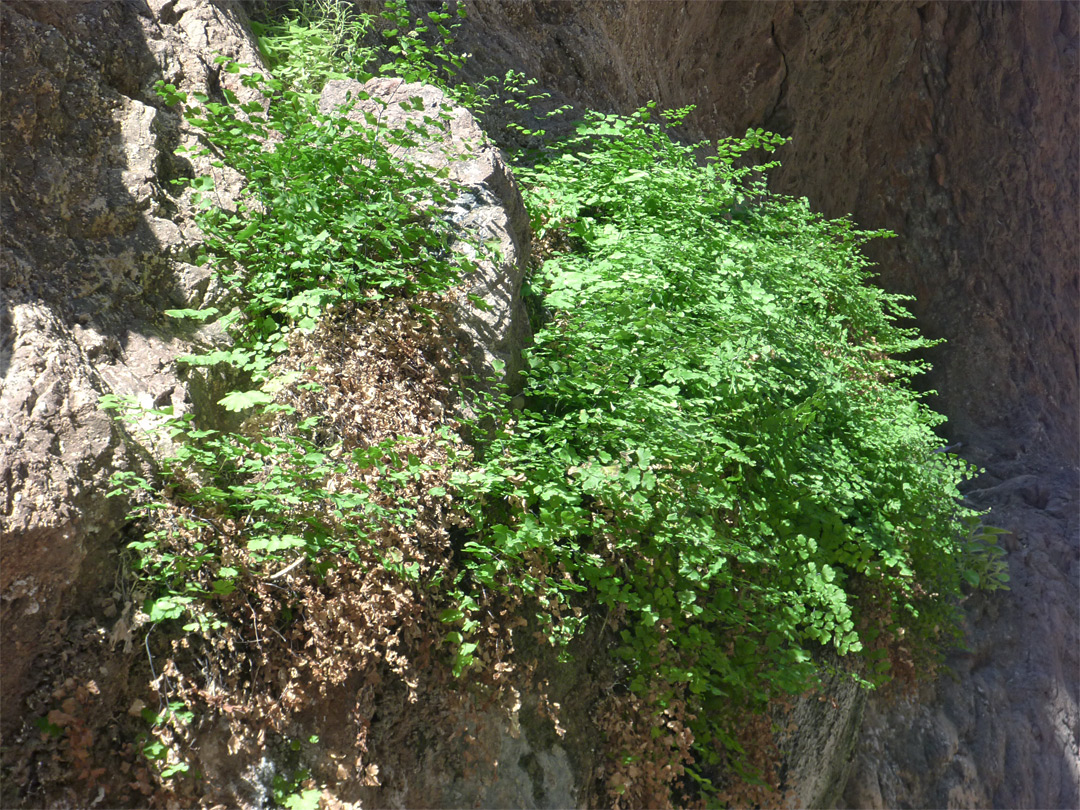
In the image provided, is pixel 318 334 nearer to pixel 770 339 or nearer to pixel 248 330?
pixel 248 330

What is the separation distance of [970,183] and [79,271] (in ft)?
37.0

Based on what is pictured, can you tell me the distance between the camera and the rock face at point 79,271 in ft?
7.84

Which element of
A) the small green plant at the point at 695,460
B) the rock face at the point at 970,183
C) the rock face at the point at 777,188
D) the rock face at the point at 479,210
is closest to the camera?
the rock face at the point at 777,188

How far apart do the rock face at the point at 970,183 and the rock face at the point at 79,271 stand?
147 inches

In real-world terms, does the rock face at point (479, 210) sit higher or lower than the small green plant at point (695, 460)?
higher

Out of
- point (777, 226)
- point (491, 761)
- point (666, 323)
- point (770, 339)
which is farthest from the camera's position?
point (777, 226)

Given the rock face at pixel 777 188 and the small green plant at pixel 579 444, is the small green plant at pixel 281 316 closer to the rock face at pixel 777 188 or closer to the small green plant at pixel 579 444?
the small green plant at pixel 579 444

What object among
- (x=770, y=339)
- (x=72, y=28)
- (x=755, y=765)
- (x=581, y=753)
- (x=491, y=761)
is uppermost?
(x=72, y=28)

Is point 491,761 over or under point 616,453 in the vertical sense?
under

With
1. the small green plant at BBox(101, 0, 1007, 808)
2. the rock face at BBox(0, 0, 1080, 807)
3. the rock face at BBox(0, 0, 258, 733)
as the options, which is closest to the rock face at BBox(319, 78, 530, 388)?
the rock face at BBox(0, 0, 1080, 807)

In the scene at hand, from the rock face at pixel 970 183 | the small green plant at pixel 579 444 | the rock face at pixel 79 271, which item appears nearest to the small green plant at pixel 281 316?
the small green plant at pixel 579 444

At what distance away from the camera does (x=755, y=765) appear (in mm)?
3924

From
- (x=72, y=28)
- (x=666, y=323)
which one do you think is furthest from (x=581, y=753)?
(x=72, y=28)

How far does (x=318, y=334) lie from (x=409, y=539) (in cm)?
86
